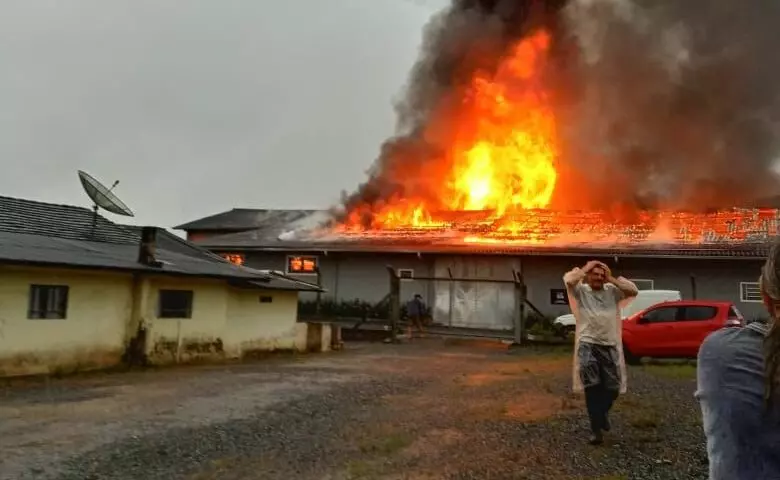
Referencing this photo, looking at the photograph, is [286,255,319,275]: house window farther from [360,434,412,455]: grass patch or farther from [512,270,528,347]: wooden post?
[360,434,412,455]: grass patch

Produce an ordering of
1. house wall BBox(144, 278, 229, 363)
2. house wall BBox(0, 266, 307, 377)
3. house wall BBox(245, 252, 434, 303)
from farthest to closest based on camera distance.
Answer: house wall BBox(245, 252, 434, 303), house wall BBox(144, 278, 229, 363), house wall BBox(0, 266, 307, 377)

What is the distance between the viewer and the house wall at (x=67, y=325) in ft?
40.5

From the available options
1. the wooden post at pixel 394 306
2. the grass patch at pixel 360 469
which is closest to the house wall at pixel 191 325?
the wooden post at pixel 394 306

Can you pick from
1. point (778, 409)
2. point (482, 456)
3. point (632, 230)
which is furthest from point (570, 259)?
point (778, 409)

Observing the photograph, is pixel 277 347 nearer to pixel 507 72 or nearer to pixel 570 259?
pixel 570 259

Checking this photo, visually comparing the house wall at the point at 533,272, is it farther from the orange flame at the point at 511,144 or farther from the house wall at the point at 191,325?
the house wall at the point at 191,325

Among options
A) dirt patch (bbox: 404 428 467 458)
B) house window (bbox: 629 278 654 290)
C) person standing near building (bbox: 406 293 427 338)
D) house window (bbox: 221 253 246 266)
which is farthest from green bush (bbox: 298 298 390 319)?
dirt patch (bbox: 404 428 467 458)

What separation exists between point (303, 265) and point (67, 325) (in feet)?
44.6

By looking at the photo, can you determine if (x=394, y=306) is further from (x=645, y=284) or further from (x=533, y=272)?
(x=645, y=284)

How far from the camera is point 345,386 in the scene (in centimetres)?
1145

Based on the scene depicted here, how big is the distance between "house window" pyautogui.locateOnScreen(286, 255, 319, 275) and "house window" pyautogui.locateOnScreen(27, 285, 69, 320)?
13.5 m

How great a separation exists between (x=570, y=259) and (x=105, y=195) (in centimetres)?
1532

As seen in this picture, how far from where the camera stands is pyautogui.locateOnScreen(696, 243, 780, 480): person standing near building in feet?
5.64

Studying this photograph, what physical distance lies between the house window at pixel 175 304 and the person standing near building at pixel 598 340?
11.0 metres
